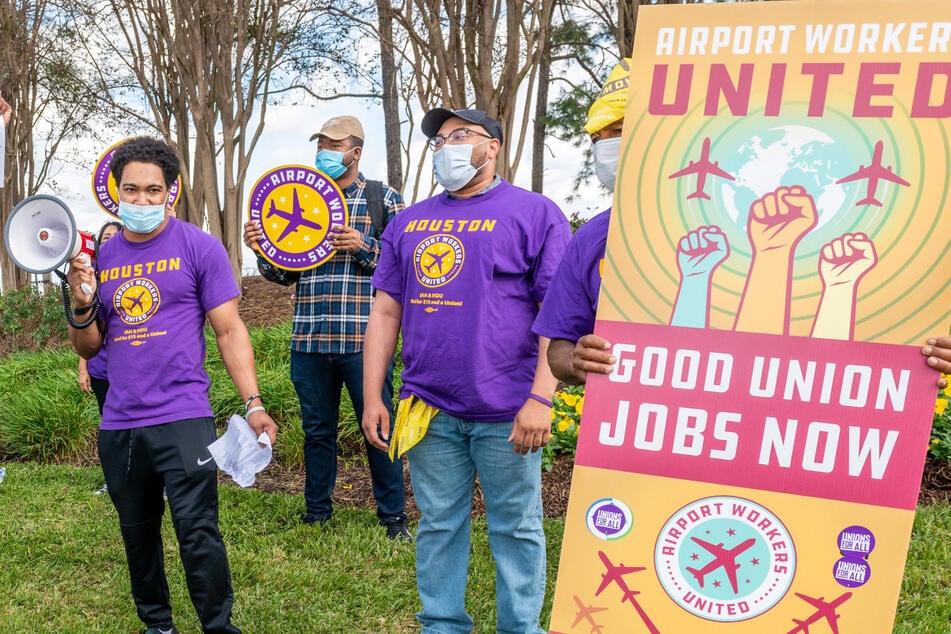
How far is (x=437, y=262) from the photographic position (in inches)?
126

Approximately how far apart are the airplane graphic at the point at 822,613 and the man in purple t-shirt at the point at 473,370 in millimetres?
1212

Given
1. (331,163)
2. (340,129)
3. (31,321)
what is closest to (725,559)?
(331,163)

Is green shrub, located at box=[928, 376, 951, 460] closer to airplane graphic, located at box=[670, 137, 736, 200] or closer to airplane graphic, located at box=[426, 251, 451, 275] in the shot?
airplane graphic, located at box=[426, 251, 451, 275]

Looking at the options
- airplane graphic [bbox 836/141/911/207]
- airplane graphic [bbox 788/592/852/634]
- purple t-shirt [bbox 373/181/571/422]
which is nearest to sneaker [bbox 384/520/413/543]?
purple t-shirt [bbox 373/181/571/422]

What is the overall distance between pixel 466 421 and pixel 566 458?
9.79 feet

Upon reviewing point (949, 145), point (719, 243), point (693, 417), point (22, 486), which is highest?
point (949, 145)

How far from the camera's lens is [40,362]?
33.6 feet

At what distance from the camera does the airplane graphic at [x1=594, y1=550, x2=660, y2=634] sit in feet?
6.93

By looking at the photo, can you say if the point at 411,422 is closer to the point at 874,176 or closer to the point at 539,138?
the point at 874,176

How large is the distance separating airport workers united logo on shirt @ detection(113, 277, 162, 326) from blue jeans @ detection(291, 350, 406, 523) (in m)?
1.61

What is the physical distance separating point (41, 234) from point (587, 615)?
2.36 metres

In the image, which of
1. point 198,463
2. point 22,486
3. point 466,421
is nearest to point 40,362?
point 22,486

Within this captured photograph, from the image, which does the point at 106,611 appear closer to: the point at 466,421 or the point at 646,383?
the point at 466,421

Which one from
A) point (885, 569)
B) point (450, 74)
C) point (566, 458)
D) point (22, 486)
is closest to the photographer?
point (885, 569)
